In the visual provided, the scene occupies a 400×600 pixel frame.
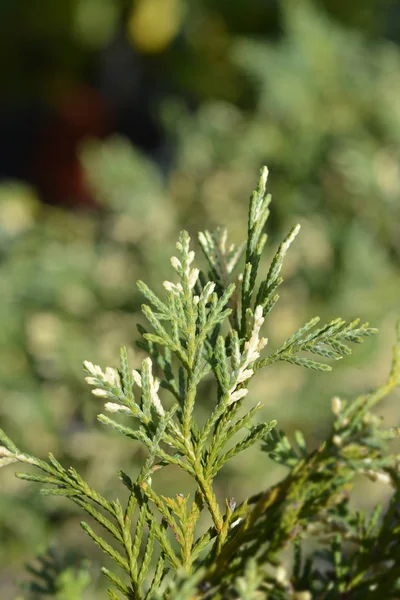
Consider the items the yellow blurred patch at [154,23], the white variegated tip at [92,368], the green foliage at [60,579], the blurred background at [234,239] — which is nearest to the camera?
the white variegated tip at [92,368]

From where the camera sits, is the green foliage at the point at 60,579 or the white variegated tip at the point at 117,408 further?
the green foliage at the point at 60,579

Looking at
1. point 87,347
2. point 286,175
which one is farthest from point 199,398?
point 286,175

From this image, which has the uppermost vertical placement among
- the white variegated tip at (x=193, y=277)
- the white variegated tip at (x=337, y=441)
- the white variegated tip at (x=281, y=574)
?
the white variegated tip at (x=193, y=277)

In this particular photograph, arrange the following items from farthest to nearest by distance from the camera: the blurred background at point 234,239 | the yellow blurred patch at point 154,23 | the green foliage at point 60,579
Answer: the yellow blurred patch at point 154,23 → the blurred background at point 234,239 → the green foliage at point 60,579

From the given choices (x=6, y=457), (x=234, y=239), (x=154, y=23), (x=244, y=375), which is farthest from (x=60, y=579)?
(x=154, y=23)

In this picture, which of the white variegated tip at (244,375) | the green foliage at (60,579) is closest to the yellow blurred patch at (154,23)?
the green foliage at (60,579)

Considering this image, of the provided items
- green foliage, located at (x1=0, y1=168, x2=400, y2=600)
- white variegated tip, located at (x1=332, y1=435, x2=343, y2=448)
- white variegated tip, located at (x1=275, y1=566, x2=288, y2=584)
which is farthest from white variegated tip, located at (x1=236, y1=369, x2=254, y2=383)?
white variegated tip, located at (x1=275, y1=566, x2=288, y2=584)

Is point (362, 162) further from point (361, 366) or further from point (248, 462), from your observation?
point (248, 462)

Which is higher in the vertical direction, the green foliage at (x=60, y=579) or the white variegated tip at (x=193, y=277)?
the white variegated tip at (x=193, y=277)

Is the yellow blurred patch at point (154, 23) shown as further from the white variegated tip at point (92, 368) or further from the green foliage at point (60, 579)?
the white variegated tip at point (92, 368)
